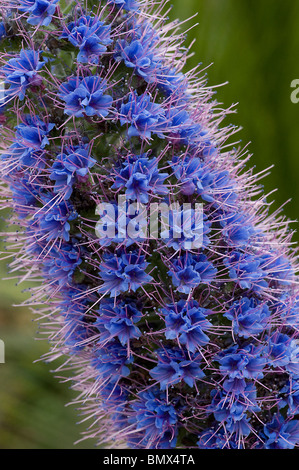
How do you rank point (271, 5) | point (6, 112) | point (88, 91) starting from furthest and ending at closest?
point (271, 5), point (6, 112), point (88, 91)

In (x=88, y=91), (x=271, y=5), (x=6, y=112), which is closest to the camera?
(x=88, y=91)

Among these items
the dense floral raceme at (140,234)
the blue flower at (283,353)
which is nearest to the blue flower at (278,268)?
the dense floral raceme at (140,234)

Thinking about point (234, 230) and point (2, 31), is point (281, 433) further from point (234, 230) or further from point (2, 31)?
point (2, 31)

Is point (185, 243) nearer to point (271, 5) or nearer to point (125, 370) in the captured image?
point (125, 370)

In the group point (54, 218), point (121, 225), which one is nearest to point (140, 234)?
point (121, 225)

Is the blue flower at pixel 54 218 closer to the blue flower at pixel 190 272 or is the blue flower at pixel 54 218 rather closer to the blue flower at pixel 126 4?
the blue flower at pixel 190 272

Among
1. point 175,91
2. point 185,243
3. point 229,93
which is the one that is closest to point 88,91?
point 175,91

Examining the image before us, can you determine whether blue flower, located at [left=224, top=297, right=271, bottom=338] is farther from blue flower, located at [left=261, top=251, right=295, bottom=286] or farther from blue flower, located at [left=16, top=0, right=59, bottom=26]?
blue flower, located at [left=16, top=0, right=59, bottom=26]

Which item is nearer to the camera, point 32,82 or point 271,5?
point 32,82
